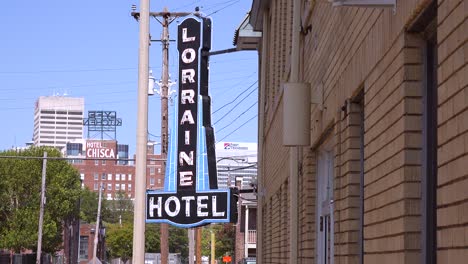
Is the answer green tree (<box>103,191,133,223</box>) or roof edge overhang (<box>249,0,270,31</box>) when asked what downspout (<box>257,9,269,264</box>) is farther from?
→ green tree (<box>103,191,133,223</box>)

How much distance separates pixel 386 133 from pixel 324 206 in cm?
433

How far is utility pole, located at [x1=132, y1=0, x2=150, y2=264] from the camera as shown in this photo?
39.2 feet

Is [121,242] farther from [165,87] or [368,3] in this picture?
[368,3]

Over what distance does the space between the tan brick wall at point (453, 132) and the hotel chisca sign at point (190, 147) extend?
28.7 m

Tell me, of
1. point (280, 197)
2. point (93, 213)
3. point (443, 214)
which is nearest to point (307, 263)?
Result: point (280, 197)

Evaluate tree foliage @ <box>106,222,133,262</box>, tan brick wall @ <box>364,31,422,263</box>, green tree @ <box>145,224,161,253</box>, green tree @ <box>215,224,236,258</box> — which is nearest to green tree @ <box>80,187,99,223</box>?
green tree @ <box>145,224,161,253</box>

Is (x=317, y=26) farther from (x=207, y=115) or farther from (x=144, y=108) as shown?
(x=207, y=115)

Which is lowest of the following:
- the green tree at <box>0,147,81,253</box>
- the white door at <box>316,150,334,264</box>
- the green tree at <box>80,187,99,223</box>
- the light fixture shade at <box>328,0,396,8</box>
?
the white door at <box>316,150,334,264</box>

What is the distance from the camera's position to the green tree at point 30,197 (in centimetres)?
7306

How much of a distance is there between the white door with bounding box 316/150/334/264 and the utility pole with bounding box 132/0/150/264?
6.92 ft

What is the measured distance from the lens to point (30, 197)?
7500 centimetres

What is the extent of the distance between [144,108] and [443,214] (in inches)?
291

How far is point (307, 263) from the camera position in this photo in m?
11.7

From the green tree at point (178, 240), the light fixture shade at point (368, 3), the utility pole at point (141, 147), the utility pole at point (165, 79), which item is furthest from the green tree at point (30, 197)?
the green tree at point (178, 240)
